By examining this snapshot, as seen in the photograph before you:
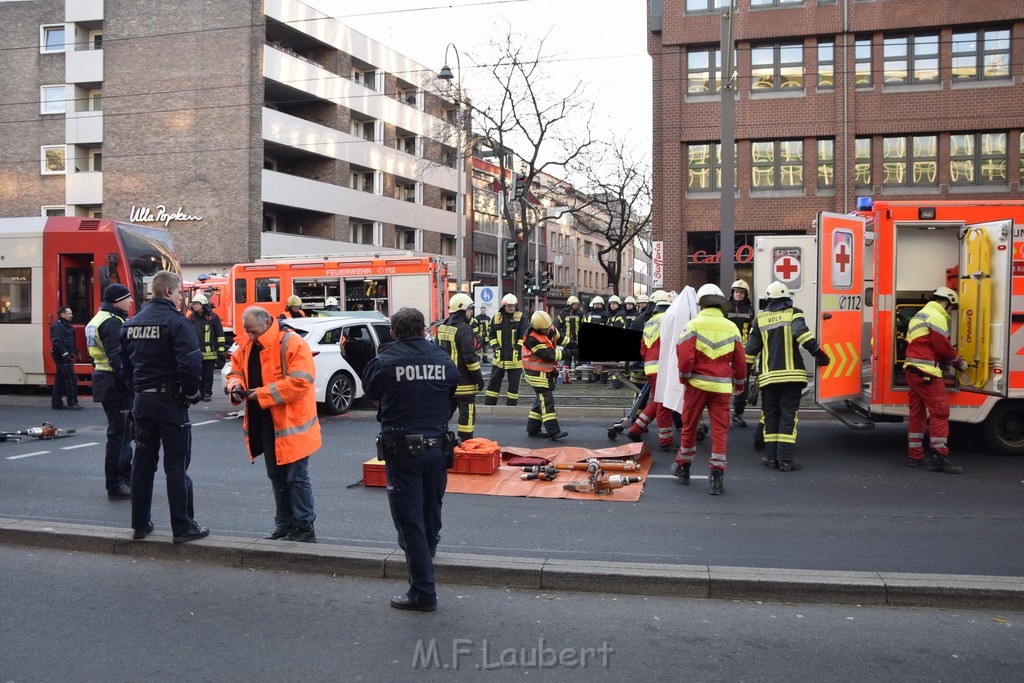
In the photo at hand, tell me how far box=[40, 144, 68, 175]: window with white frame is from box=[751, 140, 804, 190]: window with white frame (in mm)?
31497

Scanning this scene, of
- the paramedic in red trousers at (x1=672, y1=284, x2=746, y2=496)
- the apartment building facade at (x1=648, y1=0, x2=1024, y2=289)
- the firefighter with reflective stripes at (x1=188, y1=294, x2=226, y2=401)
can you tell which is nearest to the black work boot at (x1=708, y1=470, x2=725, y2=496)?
the paramedic in red trousers at (x1=672, y1=284, x2=746, y2=496)

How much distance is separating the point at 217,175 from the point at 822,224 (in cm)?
3397

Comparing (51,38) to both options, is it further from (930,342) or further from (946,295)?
(930,342)

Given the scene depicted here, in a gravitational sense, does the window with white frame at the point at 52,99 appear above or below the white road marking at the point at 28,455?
above

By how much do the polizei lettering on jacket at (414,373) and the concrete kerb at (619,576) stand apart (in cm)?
137

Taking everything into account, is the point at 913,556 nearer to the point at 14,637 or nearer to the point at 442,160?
the point at 14,637

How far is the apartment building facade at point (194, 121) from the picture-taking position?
38781mm

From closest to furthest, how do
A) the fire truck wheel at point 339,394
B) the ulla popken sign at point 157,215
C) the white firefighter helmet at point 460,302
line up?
the white firefighter helmet at point 460,302 < the fire truck wheel at point 339,394 < the ulla popken sign at point 157,215

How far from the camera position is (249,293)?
2431 centimetres

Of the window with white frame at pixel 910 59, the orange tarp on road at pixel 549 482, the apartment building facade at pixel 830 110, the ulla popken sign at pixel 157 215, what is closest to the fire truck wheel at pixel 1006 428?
the orange tarp on road at pixel 549 482

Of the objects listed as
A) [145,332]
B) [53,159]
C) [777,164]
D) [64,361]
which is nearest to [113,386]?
[145,332]

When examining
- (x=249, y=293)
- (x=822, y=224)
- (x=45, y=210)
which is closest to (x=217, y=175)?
(x=45, y=210)

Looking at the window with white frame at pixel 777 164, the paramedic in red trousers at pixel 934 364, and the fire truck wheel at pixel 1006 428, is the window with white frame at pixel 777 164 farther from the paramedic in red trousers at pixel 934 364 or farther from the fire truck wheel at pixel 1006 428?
the paramedic in red trousers at pixel 934 364

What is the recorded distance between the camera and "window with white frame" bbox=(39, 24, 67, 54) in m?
41.5
